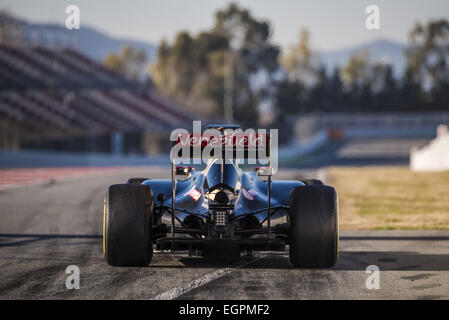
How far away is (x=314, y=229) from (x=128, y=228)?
6.14 ft

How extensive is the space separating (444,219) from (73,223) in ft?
21.3

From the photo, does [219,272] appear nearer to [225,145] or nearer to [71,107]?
[225,145]

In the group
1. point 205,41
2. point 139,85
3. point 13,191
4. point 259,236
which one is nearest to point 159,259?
point 259,236

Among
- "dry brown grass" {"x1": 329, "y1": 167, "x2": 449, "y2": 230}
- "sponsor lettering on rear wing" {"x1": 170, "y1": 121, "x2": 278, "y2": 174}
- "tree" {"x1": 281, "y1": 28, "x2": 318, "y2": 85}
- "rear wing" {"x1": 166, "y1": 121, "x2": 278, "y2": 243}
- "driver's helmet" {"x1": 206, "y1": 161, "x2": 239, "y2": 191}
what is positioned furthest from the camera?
"tree" {"x1": 281, "y1": 28, "x2": 318, "y2": 85}

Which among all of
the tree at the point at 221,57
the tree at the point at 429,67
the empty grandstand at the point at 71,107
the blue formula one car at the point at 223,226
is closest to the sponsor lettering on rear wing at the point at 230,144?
the blue formula one car at the point at 223,226

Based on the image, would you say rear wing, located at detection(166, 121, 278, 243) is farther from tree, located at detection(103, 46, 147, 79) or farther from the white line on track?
tree, located at detection(103, 46, 147, 79)

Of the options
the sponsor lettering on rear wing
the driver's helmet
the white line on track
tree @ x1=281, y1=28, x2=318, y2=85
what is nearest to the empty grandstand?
the sponsor lettering on rear wing

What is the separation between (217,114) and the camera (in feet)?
234

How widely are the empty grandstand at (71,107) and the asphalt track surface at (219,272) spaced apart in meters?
26.6

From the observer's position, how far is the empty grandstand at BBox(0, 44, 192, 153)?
37219 millimetres

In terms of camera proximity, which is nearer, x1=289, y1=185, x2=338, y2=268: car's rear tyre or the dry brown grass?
x1=289, y1=185, x2=338, y2=268: car's rear tyre

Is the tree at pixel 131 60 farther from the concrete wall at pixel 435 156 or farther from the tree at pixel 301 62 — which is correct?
the concrete wall at pixel 435 156

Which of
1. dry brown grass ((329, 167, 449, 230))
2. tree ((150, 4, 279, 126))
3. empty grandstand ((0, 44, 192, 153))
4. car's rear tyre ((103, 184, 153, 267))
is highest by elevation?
tree ((150, 4, 279, 126))

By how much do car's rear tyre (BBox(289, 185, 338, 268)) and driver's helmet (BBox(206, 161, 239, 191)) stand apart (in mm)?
801
